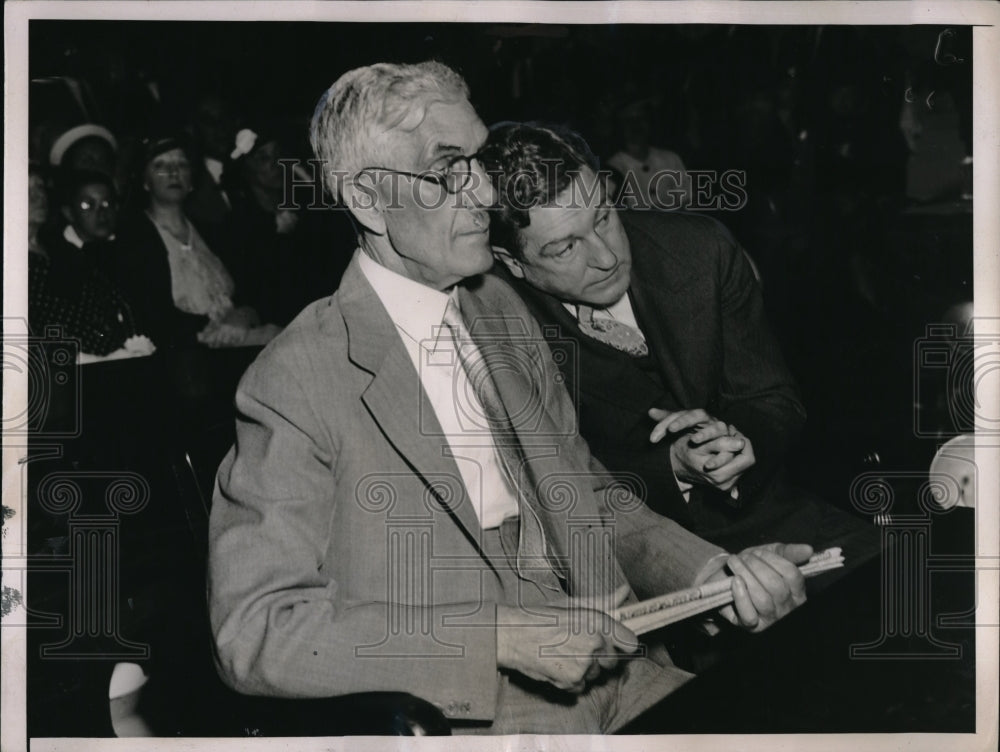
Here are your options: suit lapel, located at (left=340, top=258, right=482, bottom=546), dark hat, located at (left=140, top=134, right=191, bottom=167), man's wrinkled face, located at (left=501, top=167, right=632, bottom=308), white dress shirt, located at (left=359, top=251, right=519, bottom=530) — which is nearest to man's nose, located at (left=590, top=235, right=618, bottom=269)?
man's wrinkled face, located at (left=501, top=167, right=632, bottom=308)

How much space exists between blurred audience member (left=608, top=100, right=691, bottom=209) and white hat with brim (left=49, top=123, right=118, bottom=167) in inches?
43.6

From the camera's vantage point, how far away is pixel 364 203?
7.26 feet

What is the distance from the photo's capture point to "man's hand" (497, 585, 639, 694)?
222 cm

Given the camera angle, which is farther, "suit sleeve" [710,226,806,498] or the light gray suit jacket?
"suit sleeve" [710,226,806,498]

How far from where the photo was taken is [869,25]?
7.74ft

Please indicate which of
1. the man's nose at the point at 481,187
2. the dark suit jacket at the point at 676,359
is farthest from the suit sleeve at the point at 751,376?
the man's nose at the point at 481,187

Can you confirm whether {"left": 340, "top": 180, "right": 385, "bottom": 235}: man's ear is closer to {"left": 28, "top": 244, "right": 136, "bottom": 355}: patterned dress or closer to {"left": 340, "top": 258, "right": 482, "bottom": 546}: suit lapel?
{"left": 340, "top": 258, "right": 482, "bottom": 546}: suit lapel

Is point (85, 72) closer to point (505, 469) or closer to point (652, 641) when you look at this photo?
point (505, 469)

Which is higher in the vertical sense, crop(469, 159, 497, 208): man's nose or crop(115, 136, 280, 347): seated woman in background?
crop(469, 159, 497, 208): man's nose

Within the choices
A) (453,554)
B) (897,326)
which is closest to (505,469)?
(453,554)

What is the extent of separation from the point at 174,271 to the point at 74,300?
0.24m

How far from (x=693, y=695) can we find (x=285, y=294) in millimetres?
1279

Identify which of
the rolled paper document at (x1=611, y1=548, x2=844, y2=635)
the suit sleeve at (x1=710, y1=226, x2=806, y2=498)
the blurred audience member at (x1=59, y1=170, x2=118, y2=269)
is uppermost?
the blurred audience member at (x1=59, y1=170, x2=118, y2=269)

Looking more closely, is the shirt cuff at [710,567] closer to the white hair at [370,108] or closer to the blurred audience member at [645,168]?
the blurred audience member at [645,168]
